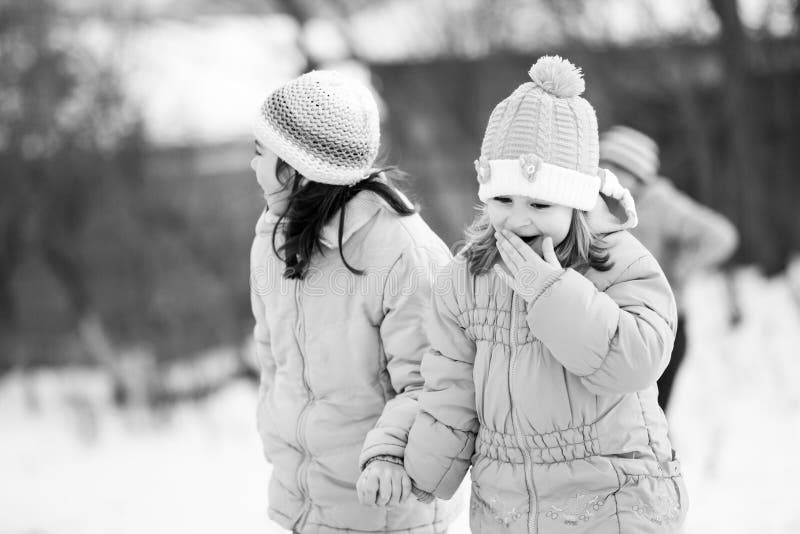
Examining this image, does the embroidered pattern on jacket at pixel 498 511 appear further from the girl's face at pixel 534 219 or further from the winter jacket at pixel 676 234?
the winter jacket at pixel 676 234

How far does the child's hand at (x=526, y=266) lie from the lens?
1558mm

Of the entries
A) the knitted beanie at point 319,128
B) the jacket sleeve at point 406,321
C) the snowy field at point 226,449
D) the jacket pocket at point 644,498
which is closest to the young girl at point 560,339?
the jacket pocket at point 644,498

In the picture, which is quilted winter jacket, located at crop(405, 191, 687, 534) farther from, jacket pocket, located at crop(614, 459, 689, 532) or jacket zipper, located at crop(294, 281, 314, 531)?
jacket zipper, located at crop(294, 281, 314, 531)

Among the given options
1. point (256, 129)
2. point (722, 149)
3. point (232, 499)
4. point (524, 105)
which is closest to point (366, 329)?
point (256, 129)

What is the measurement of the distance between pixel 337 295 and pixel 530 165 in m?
0.67

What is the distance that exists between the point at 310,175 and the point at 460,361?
0.60 metres

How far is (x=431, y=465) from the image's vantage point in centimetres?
177

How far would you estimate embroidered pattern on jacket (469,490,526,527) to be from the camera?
5.48 ft

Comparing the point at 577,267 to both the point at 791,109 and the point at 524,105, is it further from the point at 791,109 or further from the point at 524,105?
the point at 791,109

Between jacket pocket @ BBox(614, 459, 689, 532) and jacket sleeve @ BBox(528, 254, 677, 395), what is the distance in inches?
6.6

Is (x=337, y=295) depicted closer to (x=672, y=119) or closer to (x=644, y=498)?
(x=644, y=498)

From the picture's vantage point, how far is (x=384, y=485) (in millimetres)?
1774

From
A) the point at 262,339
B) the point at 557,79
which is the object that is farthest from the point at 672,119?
the point at 557,79

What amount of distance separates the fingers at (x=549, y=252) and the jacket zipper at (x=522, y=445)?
127 millimetres
